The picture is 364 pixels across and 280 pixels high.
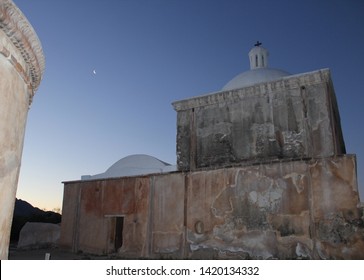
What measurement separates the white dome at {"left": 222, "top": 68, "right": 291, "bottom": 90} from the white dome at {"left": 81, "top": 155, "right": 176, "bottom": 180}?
21.0 ft

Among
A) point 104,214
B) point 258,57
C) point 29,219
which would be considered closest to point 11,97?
point 104,214

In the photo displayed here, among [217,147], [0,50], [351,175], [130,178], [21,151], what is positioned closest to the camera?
[0,50]

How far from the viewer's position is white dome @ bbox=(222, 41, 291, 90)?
49.4ft

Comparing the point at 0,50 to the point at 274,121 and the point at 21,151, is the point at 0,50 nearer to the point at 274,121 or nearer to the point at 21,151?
the point at 21,151

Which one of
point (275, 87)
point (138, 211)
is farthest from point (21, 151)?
point (275, 87)

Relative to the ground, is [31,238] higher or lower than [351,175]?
lower

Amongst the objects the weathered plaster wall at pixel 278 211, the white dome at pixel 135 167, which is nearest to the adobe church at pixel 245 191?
the weathered plaster wall at pixel 278 211

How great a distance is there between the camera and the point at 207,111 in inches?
489

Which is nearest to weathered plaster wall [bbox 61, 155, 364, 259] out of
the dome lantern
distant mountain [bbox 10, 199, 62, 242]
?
the dome lantern

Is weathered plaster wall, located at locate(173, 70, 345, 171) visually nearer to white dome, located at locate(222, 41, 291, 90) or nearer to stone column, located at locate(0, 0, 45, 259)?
white dome, located at locate(222, 41, 291, 90)

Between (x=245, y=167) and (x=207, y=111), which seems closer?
(x=245, y=167)

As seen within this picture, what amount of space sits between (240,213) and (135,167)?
1171cm

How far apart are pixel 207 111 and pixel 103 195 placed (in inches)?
208

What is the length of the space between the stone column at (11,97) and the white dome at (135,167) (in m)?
14.9
